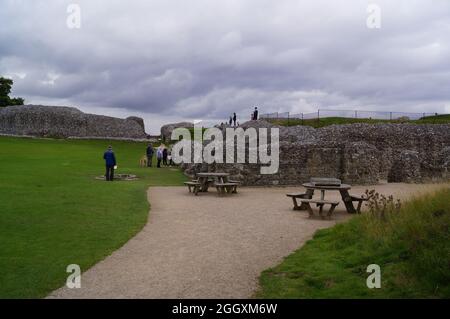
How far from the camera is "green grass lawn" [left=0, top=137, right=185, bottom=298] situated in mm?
6824

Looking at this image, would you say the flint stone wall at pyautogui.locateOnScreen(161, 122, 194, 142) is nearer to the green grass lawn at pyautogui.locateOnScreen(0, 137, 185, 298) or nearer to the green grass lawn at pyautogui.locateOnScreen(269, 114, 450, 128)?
the green grass lawn at pyautogui.locateOnScreen(269, 114, 450, 128)

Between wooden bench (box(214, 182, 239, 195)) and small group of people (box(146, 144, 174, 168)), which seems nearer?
wooden bench (box(214, 182, 239, 195))

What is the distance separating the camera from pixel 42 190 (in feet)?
50.2

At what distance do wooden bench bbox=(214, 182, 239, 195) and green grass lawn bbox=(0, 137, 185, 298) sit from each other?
273 cm

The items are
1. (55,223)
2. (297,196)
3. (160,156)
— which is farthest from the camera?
(160,156)

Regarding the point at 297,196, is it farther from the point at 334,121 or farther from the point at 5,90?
the point at 5,90

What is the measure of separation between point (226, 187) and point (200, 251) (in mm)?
9252

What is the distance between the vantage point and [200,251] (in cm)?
844

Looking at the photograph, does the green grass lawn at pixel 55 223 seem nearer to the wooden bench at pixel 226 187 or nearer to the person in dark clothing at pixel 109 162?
the person in dark clothing at pixel 109 162

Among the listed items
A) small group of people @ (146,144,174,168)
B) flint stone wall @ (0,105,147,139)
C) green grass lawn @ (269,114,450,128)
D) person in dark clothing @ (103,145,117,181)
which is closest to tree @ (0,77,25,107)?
flint stone wall @ (0,105,147,139)

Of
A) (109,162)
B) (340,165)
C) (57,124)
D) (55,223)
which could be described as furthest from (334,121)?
(55,223)

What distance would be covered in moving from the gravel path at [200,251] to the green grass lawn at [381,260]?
19.6 inches

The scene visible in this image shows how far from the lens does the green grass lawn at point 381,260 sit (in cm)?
593

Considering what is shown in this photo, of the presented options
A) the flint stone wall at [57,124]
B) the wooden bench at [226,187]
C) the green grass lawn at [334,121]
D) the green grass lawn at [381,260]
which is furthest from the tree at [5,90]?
the green grass lawn at [381,260]
